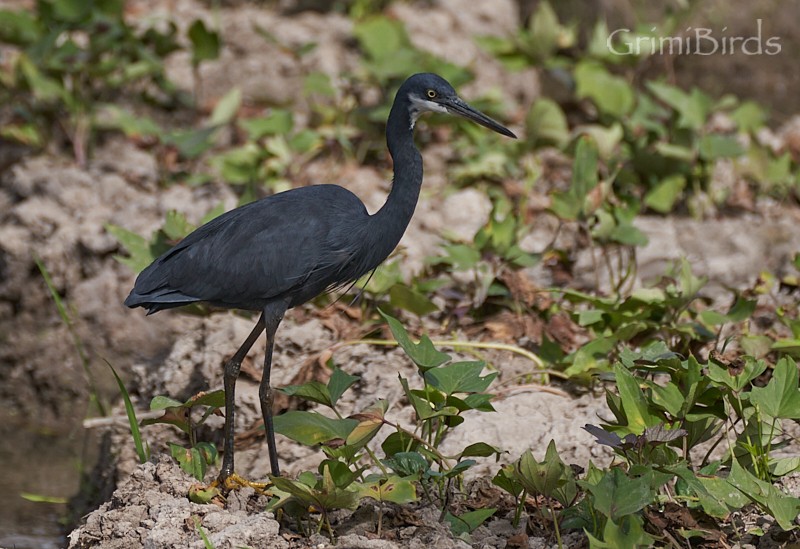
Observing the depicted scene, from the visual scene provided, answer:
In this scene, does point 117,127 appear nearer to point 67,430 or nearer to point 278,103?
point 278,103

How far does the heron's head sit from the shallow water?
7.04 ft

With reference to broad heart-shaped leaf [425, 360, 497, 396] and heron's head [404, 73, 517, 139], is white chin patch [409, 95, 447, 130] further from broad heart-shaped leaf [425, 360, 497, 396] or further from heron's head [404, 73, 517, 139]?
broad heart-shaped leaf [425, 360, 497, 396]

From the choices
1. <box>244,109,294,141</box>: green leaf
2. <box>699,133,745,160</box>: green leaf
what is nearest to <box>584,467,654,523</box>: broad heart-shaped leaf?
<box>699,133,745,160</box>: green leaf

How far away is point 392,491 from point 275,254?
1104mm

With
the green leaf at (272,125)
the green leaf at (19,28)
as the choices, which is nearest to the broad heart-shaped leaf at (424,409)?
the green leaf at (272,125)

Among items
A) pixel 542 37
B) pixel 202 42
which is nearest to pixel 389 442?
pixel 202 42

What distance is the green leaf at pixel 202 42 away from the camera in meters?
6.43

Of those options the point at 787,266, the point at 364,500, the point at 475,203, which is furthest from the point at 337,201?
the point at 787,266

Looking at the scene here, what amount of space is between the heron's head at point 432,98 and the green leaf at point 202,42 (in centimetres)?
248

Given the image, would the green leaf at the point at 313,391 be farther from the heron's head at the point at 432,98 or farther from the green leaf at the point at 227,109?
the green leaf at the point at 227,109

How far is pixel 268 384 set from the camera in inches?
157

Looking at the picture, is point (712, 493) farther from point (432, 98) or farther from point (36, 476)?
point (36, 476)

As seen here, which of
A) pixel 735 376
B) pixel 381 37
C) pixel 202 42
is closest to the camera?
pixel 735 376

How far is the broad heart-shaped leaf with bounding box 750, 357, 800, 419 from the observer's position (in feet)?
11.2
